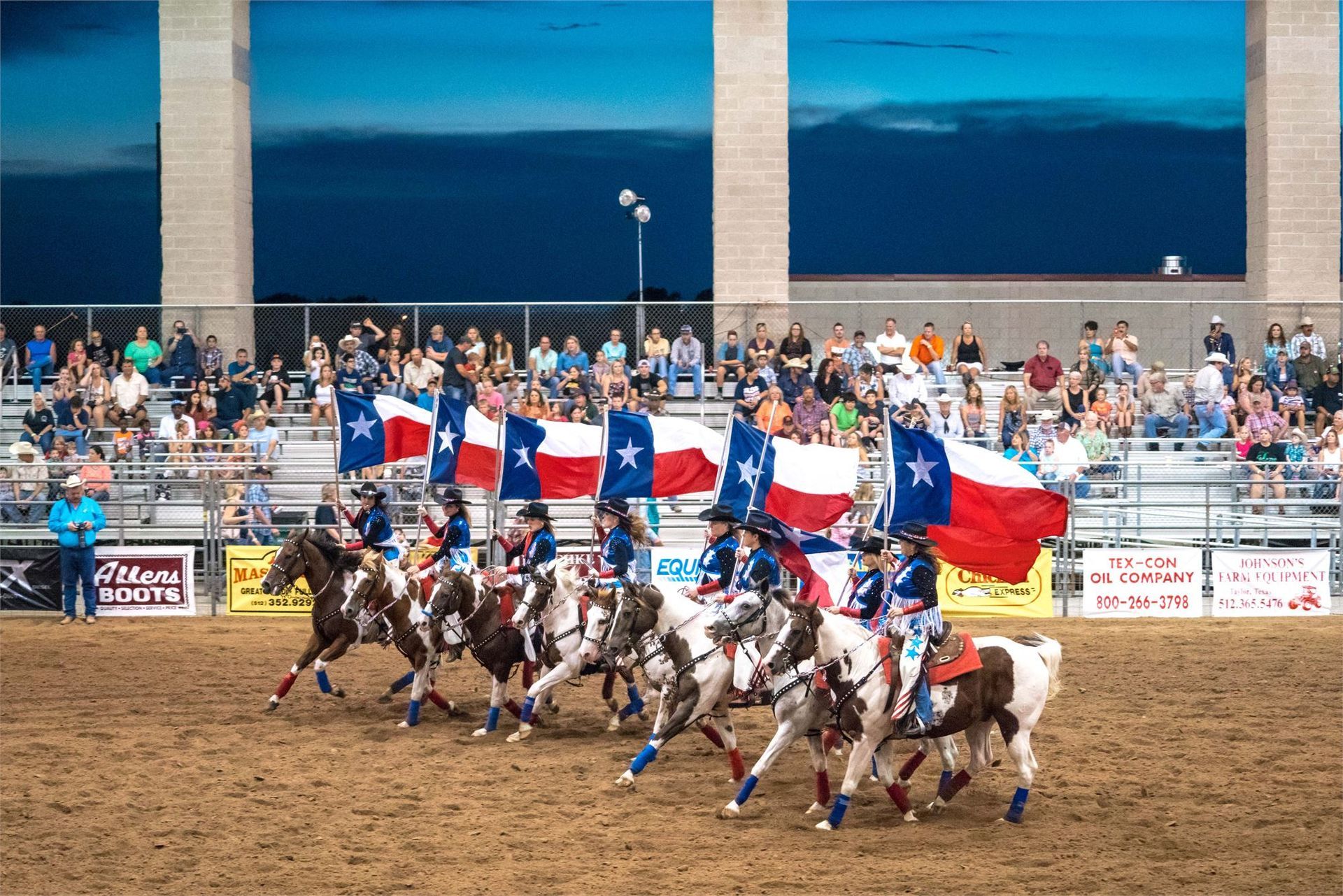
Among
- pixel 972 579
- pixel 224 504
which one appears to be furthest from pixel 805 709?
pixel 224 504

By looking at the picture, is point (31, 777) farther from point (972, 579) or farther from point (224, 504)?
point (972, 579)

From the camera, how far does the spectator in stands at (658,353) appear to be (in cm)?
2609

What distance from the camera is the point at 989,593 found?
70.4 feet

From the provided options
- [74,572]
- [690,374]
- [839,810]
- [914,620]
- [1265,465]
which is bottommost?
[839,810]

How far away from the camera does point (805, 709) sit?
37.8 feet

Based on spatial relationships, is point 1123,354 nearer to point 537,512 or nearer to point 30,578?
point 537,512

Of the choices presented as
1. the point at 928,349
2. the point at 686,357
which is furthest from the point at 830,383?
the point at 686,357

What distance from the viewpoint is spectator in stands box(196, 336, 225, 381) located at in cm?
2696

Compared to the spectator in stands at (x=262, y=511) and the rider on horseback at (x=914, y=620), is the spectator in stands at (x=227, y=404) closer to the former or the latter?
the spectator in stands at (x=262, y=511)

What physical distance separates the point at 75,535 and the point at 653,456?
1035 cm

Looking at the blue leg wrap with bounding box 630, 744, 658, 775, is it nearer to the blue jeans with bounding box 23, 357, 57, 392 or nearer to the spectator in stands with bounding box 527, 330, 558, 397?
the spectator in stands with bounding box 527, 330, 558, 397

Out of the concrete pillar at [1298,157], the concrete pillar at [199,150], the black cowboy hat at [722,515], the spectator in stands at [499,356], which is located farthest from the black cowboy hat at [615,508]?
the concrete pillar at [1298,157]

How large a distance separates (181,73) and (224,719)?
19209 mm

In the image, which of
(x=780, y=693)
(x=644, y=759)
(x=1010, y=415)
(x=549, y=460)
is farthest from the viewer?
(x=1010, y=415)
